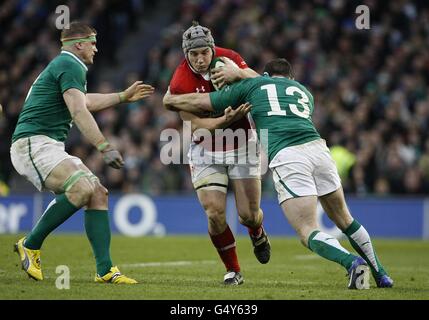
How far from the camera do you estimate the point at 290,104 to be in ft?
27.6

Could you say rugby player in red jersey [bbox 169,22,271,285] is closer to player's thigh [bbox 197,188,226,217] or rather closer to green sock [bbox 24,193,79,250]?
player's thigh [bbox 197,188,226,217]

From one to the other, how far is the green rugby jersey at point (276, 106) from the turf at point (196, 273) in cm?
141

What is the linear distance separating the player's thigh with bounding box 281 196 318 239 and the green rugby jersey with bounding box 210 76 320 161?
0.54 metres

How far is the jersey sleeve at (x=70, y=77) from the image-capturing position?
843cm

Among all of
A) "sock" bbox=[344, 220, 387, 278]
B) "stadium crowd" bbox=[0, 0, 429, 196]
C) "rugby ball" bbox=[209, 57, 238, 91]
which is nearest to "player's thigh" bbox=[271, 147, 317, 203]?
"sock" bbox=[344, 220, 387, 278]

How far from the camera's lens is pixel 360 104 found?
20188 mm

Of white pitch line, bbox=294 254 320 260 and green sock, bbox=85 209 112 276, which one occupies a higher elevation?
green sock, bbox=85 209 112 276

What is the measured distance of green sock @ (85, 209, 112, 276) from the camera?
8484 mm

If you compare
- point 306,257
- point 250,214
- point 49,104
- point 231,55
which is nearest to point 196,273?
point 250,214

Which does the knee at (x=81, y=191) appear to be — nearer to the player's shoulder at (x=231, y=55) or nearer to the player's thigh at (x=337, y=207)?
the player's shoulder at (x=231, y=55)

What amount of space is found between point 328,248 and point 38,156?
2.88 meters

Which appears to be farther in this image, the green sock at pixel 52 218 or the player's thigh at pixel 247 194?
the player's thigh at pixel 247 194

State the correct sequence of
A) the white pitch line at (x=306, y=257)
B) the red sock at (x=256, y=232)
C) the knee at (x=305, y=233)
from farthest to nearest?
the white pitch line at (x=306, y=257) < the red sock at (x=256, y=232) < the knee at (x=305, y=233)

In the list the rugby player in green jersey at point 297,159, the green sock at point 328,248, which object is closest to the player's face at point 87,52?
the rugby player in green jersey at point 297,159
